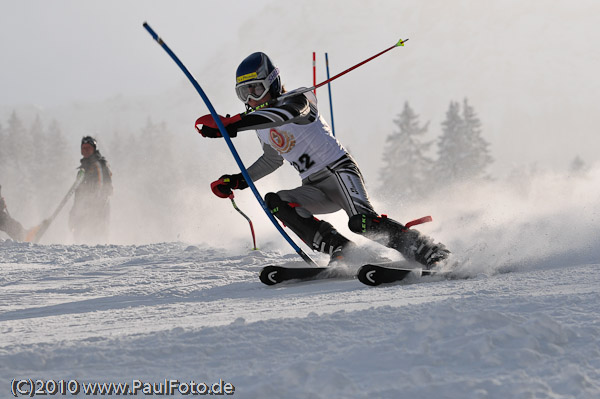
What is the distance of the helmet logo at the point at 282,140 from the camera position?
15.8ft

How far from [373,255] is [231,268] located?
1.68m

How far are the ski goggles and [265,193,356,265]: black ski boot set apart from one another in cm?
79

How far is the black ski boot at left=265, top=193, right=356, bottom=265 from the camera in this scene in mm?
4602

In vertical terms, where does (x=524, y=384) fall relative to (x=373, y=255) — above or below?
below

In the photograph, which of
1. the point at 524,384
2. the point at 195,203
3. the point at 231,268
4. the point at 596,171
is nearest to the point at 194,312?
the point at 524,384

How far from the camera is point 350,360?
1.92 m

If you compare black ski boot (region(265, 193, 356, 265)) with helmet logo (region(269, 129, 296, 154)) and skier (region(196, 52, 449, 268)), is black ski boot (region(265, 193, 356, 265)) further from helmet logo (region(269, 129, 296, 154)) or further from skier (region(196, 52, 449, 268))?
helmet logo (region(269, 129, 296, 154))

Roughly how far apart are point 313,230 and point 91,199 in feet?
26.7

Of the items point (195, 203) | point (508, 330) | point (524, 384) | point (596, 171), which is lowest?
point (524, 384)

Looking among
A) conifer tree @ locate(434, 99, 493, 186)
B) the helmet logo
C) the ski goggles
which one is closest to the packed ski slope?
the helmet logo

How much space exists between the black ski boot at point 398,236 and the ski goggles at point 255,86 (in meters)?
1.21

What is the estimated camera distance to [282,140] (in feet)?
15.9

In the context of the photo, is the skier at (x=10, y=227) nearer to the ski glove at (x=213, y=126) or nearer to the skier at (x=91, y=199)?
the skier at (x=91, y=199)

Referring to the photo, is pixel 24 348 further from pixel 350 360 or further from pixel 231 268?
pixel 231 268
